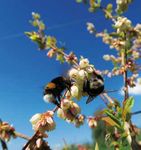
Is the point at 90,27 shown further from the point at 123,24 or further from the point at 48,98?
the point at 48,98

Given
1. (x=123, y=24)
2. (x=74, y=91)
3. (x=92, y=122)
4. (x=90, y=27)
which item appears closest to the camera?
(x=74, y=91)

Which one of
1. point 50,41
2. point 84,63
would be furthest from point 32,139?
point 50,41

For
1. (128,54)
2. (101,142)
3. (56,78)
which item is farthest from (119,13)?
(56,78)

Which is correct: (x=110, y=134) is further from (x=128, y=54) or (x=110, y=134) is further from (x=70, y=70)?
(x=128, y=54)

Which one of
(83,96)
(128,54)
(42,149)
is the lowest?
(42,149)

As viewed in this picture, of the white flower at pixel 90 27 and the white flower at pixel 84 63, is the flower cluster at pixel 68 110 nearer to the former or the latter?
the white flower at pixel 84 63

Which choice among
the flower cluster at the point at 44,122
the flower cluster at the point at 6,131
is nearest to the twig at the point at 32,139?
the flower cluster at the point at 44,122
